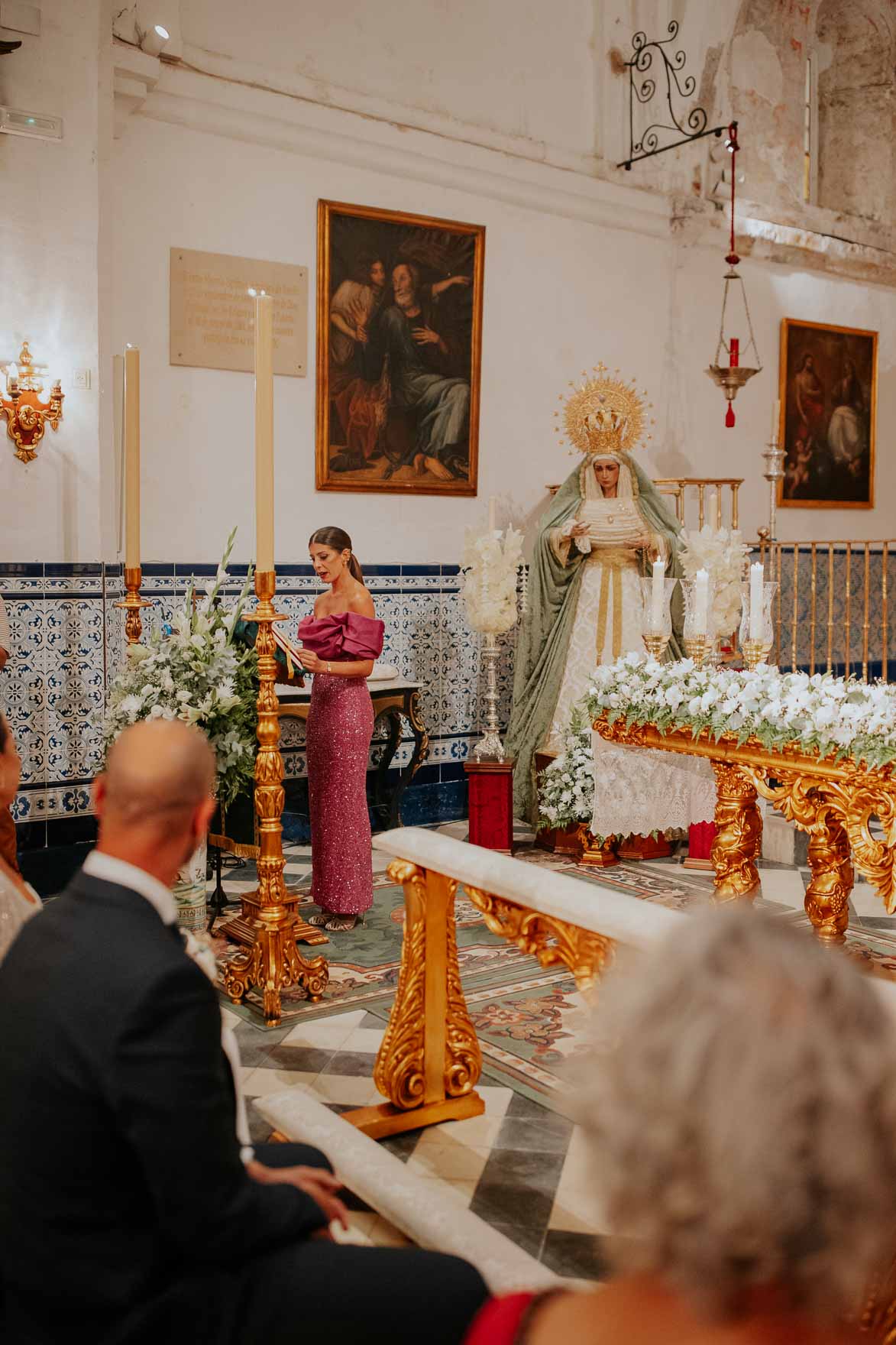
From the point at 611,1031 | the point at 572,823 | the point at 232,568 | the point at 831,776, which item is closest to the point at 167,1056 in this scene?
the point at 611,1031

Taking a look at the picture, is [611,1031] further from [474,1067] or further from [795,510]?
[795,510]

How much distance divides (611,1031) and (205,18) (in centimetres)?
792

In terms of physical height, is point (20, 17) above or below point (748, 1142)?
above

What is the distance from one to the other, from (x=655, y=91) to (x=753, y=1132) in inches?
403

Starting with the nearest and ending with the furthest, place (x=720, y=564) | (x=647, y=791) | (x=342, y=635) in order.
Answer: (x=342, y=635)
(x=647, y=791)
(x=720, y=564)

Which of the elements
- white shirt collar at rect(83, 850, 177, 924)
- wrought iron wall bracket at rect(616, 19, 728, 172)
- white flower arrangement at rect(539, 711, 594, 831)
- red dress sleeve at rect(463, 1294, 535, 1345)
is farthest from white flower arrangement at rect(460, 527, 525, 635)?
red dress sleeve at rect(463, 1294, 535, 1345)

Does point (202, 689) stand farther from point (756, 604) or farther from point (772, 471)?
point (772, 471)

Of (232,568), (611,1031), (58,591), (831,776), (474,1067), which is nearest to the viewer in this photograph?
(611,1031)

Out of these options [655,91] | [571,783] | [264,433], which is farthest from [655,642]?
[655,91]

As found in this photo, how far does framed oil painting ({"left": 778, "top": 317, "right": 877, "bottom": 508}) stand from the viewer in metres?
11.2

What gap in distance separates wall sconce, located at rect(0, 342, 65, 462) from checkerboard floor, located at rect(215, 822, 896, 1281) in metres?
3.04

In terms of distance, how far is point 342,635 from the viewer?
19.1 feet

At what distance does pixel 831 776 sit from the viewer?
14.7 ft

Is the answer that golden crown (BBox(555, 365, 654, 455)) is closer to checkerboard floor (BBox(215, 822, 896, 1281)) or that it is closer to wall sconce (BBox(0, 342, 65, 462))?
wall sconce (BBox(0, 342, 65, 462))
